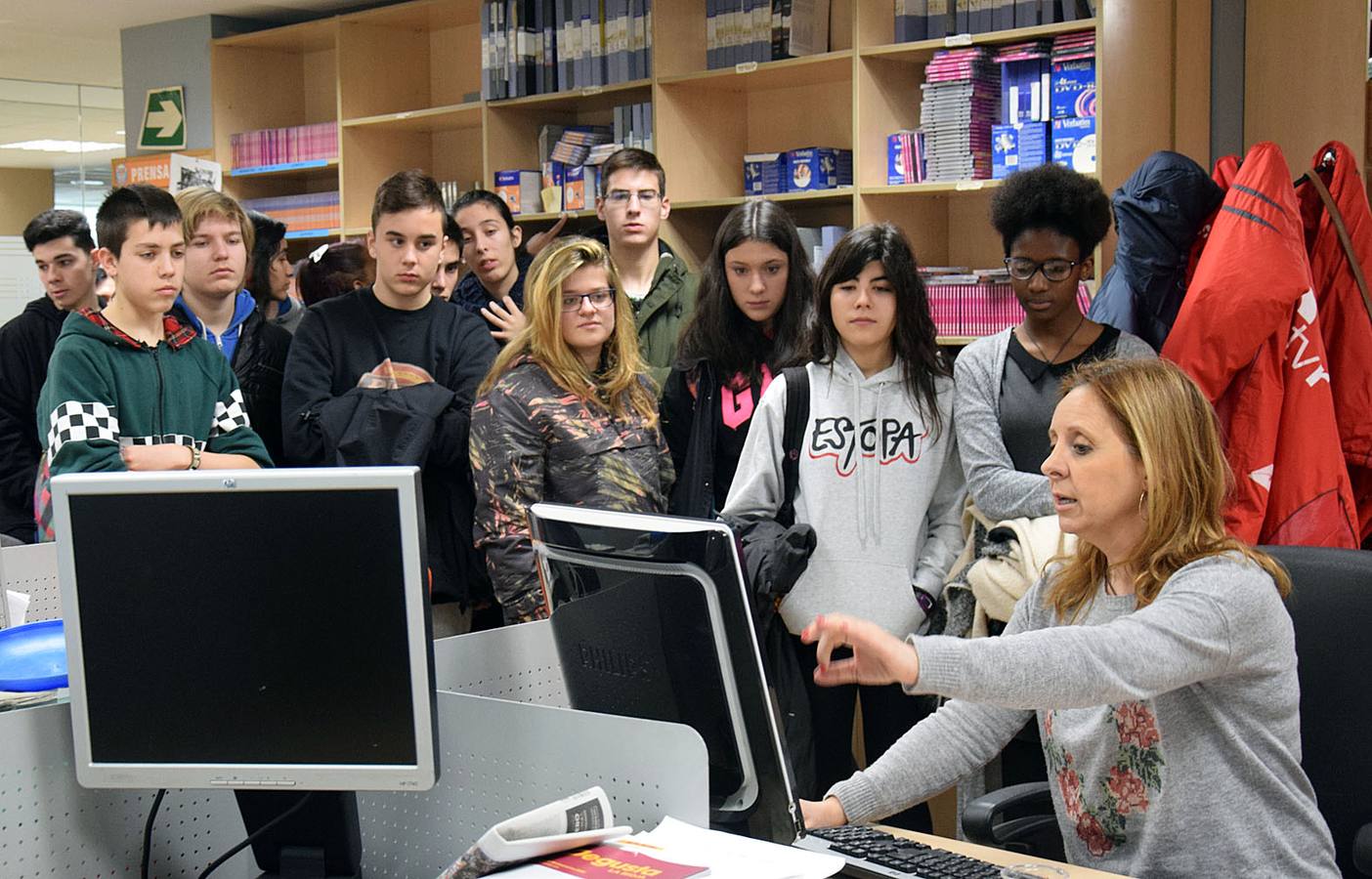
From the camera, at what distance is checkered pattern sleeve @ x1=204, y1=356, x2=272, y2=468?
2.85m

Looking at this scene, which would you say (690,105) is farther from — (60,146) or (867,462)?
(60,146)

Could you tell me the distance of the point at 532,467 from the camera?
286cm

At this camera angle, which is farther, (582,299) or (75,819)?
(582,299)

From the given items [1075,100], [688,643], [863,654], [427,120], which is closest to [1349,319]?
[1075,100]

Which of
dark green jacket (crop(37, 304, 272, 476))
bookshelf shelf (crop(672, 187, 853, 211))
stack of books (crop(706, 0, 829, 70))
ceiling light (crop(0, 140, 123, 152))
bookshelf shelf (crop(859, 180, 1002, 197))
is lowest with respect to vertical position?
dark green jacket (crop(37, 304, 272, 476))

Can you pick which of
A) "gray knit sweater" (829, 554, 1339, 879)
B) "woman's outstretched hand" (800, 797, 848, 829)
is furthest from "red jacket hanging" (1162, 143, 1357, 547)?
"woman's outstretched hand" (800, 797, 848, 829)

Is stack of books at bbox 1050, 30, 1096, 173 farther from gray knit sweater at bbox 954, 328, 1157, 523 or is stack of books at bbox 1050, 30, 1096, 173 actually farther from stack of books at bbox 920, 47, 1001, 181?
gray knit sweater at bbox 954, 328, 1157, 523

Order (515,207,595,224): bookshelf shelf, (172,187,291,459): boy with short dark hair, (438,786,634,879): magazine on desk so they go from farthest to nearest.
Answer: (515,207,595,224): bookshelf shelf
(172,187,291,459): boy with short dark hair
(438,786,634,879): magazine on desk

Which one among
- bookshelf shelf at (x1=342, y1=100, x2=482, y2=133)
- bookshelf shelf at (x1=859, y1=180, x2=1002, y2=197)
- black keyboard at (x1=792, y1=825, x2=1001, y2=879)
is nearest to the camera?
black keyboard at (x1=792, y1=825, x2=1001, y2=879)

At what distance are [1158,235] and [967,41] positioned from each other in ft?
5.50

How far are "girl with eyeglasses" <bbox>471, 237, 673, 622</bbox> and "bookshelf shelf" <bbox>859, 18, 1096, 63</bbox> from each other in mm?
1942

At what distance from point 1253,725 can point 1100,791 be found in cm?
22

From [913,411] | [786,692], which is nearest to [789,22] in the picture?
[913,411]

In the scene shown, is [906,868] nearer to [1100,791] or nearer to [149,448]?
[1100,791]
